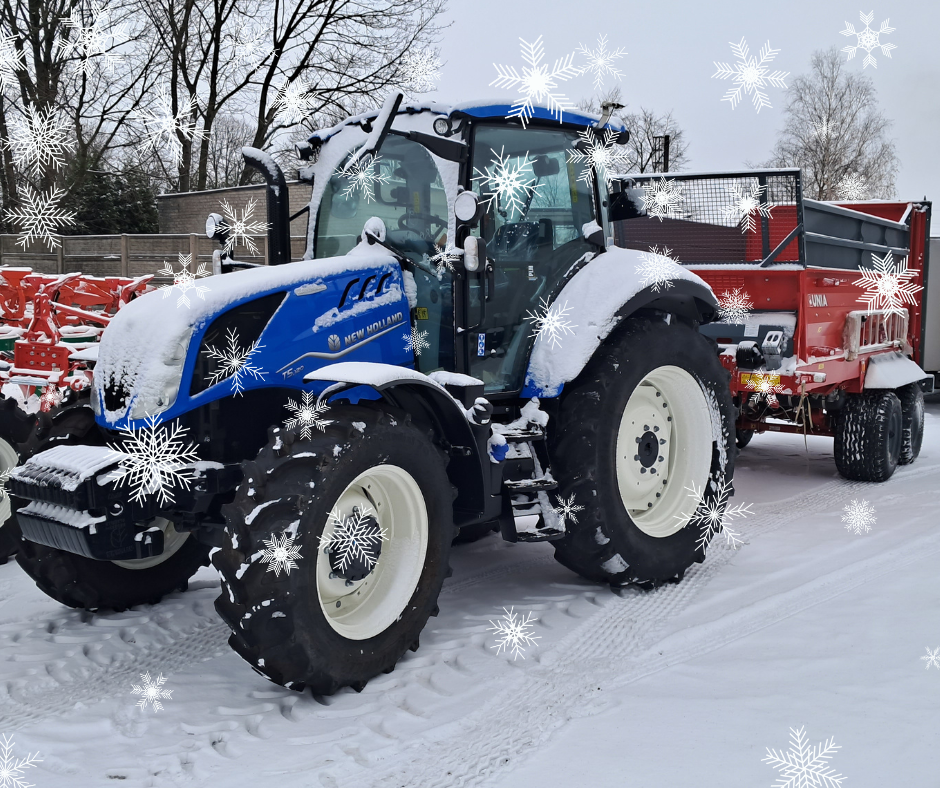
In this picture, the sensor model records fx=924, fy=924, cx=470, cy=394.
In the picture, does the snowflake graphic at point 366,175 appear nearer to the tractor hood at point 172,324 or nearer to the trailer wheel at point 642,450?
the tractor hood at point 172,324

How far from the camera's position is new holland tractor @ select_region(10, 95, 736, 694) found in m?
3.24

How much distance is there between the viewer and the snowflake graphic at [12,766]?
2.81m

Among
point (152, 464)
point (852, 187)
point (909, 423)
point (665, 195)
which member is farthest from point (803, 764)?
point (852, 187)

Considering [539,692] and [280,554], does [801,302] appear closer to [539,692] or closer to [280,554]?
[539,692]

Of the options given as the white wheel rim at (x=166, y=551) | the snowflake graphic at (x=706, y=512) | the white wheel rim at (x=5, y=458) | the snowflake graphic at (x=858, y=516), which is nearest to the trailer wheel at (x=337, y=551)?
the white wheel rim at (x=166, y=551)

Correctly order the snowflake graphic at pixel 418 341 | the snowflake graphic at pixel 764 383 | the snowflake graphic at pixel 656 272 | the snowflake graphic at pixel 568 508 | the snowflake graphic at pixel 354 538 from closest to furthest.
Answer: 1. the snowflake graphic at pixel 354 538
2. the snowflake graphic at pixel 418 341
3. the snowflake graphic at pixel 568 508
4. the snowflake graphic at pixel 656 272
5. the snowflake graphic at pixel 764 383

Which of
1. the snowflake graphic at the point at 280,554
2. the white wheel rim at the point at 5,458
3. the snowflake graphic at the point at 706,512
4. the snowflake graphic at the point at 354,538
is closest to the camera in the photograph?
the snowflake graphic at the point at 280,554

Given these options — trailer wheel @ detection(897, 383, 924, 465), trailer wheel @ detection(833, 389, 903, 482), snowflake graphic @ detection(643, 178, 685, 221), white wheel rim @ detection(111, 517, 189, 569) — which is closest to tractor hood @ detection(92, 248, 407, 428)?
white wheel rim @ detection(111, 517, 189, 569)

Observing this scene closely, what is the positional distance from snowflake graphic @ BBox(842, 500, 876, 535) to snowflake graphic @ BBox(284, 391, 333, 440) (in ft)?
12.1

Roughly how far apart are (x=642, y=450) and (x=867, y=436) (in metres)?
3.23

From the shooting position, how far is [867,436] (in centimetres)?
707

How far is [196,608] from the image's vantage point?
4.25m

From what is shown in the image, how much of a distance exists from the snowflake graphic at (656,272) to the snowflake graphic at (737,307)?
81.4 inches
